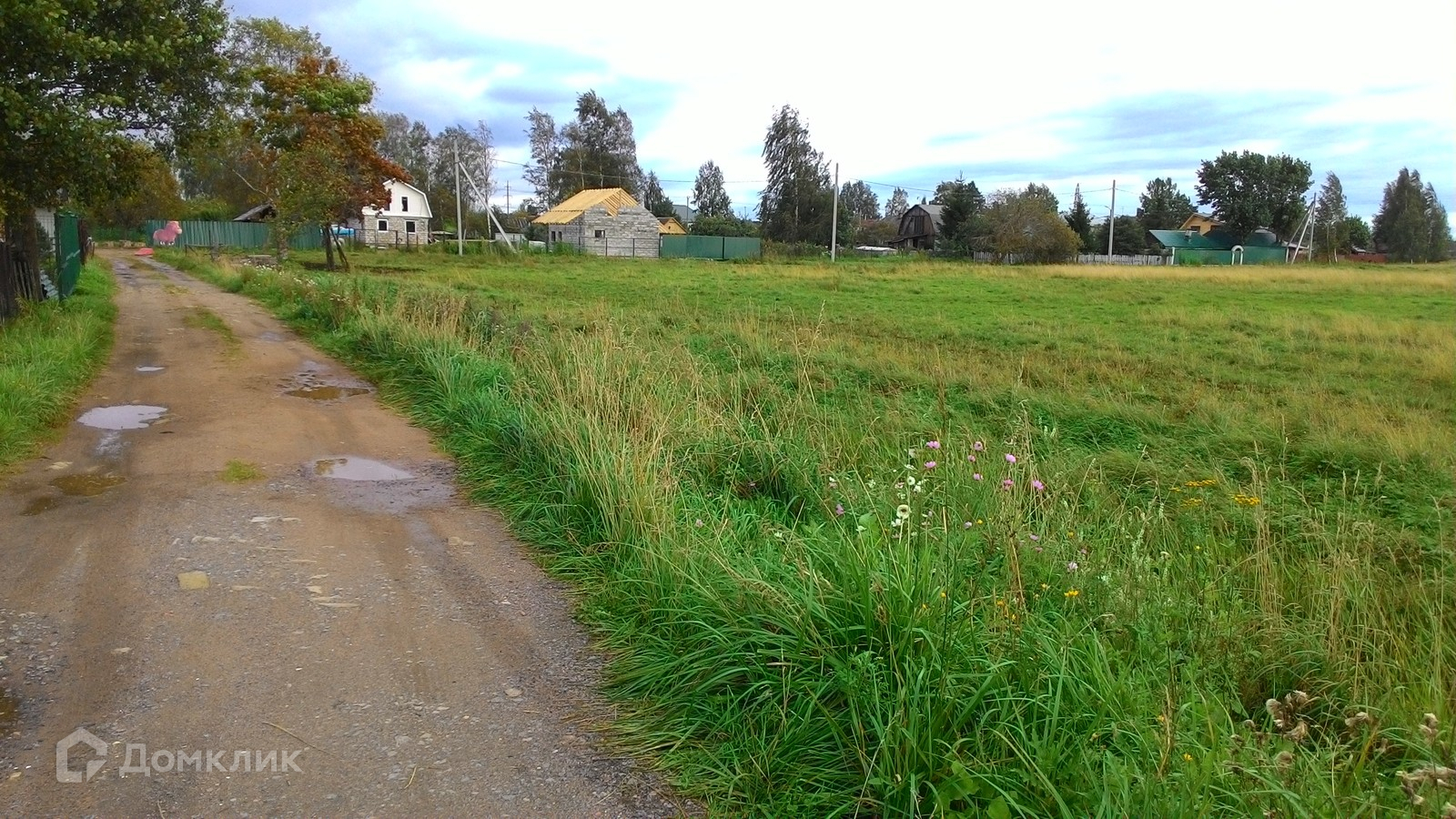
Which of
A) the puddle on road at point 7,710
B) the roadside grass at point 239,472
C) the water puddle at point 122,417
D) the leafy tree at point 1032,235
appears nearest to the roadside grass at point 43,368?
the water puddle at point 122,417

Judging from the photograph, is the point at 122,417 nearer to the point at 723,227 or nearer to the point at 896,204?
the point at 723,227

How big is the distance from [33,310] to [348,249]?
4489 centimetres

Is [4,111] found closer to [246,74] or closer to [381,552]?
[246,74]

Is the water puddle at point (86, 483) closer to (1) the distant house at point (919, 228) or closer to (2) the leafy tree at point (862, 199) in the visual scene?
(1) the distant house at point (919, 228)

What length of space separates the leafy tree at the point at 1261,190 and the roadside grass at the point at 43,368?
86553 mm

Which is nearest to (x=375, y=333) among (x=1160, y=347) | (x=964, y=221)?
(x=1160, y=347)

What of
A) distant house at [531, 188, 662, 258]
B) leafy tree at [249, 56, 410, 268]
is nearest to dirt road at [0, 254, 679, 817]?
leafy tree at [249, 56, 410, 268]

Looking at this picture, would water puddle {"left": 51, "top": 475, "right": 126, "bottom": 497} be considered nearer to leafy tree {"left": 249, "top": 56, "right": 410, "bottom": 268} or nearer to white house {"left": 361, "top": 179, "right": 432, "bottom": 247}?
leafy tree {"left": 249, "top": 56, "right": 410, "bottom": 268}

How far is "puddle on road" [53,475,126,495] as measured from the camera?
646 centimetres

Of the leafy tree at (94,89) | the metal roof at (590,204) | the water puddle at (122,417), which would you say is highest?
the metal roof at (590,204)

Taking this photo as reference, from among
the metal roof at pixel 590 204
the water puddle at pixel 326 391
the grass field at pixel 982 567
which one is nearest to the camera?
the grass field at pixel 982 567

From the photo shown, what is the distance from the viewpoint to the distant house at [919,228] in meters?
88.4

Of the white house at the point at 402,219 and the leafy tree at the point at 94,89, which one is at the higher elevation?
the white house at the point at 402,219

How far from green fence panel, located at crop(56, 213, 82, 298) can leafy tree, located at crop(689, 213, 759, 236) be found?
6060cm
